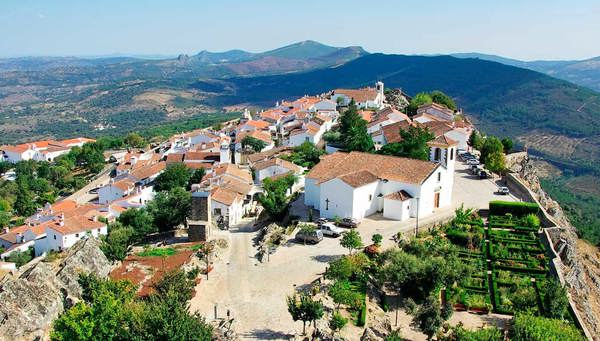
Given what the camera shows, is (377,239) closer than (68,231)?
Yes

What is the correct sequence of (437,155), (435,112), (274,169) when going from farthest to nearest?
(435,112), (274,169), (437,155)

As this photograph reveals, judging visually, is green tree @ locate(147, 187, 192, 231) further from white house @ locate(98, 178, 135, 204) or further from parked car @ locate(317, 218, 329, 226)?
white house @ locate(98, 178, 135, 204)

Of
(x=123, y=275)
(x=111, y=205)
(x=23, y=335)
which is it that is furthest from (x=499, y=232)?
(x=111, y=205)

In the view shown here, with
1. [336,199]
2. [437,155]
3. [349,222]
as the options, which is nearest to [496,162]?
[437,155]

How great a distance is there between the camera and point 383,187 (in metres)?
41.9

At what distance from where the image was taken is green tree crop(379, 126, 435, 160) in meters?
48.8

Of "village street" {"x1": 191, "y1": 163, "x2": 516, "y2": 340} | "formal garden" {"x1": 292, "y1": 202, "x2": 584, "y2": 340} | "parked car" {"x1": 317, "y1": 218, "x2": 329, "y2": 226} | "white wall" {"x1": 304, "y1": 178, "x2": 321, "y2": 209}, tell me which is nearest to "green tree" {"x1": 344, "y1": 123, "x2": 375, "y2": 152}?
"white wall" {"x1": 304, "y1": 178, "x2": 321, "y2": 209}

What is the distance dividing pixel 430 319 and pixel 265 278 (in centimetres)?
1022

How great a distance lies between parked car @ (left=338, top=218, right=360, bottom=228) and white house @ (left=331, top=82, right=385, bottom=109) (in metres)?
51.8

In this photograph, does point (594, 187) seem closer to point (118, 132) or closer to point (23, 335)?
point (23, 335)

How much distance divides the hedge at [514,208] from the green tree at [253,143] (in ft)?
121

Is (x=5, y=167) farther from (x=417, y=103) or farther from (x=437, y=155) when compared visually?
(x=437, y=155)

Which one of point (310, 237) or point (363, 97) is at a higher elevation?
point (363, 97)

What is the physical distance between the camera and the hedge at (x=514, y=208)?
1658 inches
